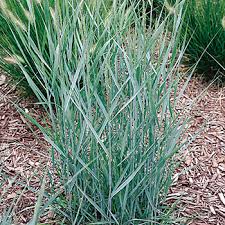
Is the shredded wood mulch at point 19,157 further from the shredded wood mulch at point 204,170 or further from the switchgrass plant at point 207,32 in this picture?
the switchgrass plant at point 207,32

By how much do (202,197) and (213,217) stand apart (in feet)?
0.41

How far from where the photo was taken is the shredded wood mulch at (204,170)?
7.56 feet

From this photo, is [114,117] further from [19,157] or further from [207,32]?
[207,32]

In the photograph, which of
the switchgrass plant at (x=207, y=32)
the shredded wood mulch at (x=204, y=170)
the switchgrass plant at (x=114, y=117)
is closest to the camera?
the switchgrass plant at (x=114, y=117)

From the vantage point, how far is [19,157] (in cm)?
263

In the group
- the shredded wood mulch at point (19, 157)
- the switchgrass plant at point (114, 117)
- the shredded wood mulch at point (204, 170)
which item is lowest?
the shredded wood mulch at point (204, 170)

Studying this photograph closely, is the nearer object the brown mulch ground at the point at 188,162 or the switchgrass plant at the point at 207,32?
the brown mulch ground at the point at 188,162

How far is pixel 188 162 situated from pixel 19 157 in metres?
0.88

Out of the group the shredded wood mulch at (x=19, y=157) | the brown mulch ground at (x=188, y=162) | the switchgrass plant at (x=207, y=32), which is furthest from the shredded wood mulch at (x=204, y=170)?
the shredded wood mulch at (x=19, y=157)

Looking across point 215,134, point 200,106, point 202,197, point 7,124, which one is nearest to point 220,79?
point 200,106

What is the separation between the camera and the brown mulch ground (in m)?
2.32

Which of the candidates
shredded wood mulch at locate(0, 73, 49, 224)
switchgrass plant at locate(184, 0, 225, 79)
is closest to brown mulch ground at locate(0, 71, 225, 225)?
shredded wood mulch at locate(0, 73, 49, 224)

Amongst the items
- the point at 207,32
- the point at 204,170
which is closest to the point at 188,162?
→ the point at 204,170

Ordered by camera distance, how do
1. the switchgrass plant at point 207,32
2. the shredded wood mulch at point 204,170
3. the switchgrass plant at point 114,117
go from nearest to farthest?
the switchgrass plant at point 114,117, the shredded wood mulch at point 204,170, the switchgrass plant at point 207,32
